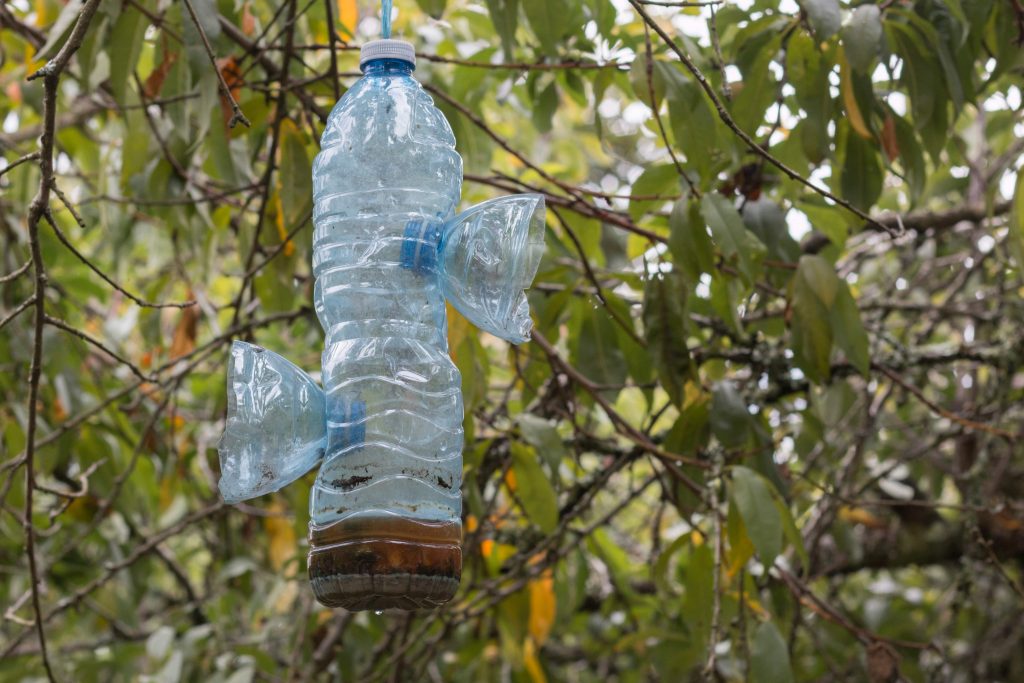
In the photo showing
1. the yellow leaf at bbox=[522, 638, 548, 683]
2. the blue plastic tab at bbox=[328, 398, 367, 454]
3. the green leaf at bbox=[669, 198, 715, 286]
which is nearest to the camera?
the blue plastic tab at bbox=[328, 398, 367, 454]

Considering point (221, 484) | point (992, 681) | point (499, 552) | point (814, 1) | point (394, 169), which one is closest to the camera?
point (221, 484)

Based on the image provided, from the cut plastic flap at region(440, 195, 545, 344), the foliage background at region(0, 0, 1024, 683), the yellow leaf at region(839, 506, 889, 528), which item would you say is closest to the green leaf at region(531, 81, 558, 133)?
the foliage background at region(0, 0, 1024, 683)

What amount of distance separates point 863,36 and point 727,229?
14.2 inches

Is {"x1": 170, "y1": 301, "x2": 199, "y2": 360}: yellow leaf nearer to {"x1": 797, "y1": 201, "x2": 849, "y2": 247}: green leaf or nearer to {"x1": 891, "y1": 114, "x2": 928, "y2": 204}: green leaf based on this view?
{"x1": 797, "y1": 201, "x2": 849, "y2": 247}: green leaf

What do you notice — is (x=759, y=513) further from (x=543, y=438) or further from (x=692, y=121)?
(x=692, y=121)

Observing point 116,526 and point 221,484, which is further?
point 116,526

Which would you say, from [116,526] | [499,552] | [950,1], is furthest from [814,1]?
[116,526]

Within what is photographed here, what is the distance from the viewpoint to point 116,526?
384 cm

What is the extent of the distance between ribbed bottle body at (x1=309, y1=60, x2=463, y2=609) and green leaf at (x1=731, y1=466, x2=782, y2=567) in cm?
66

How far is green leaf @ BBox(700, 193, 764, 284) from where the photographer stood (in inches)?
77.3

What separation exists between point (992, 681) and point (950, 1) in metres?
2.76

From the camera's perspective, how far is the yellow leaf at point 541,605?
2898 mm

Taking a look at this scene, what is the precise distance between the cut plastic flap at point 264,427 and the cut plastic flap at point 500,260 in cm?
22

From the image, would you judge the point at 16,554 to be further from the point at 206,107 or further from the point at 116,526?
the point at 206,107
